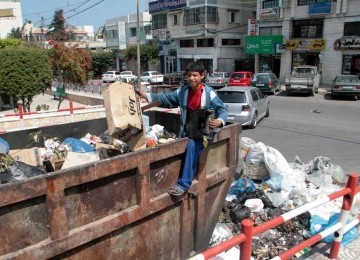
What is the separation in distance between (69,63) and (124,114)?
18.8m

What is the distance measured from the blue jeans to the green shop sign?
3097cm

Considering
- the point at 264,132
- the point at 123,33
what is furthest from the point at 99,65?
the point at 264,132

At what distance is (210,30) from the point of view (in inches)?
1532

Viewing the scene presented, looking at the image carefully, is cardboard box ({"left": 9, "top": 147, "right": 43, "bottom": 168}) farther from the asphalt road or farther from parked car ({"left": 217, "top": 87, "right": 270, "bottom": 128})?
parked car ({"left": 217, "top": 87, "right": 270, "bottom": 128})

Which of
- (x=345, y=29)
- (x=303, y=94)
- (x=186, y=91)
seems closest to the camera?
(x=186, y=91)

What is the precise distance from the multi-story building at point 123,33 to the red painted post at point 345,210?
49892 millimetres

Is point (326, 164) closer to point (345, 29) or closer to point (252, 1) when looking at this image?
point (345, 29)

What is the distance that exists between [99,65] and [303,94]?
39200 millimetres

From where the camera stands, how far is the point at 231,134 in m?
3.90

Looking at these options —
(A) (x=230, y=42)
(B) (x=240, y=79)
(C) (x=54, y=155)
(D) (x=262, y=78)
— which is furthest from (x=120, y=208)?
(A) (x=230, y=42)

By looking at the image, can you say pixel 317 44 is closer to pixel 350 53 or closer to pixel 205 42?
pixel 350 53

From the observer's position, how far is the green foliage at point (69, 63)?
20812 millimetres

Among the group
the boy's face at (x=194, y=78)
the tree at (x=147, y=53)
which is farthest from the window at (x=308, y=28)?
the boy's face at (x=194, y=78)

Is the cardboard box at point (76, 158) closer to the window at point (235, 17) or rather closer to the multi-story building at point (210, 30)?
the multi-story building at point (210, 30)
